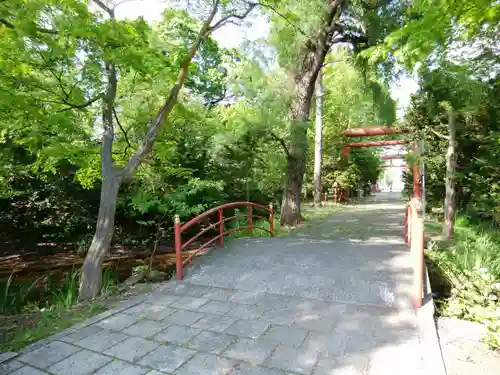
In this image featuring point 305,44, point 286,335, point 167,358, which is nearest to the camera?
point 167,358

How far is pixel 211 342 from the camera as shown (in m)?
2.75

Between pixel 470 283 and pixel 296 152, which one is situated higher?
pixel 296 152

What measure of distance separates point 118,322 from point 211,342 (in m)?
1.13

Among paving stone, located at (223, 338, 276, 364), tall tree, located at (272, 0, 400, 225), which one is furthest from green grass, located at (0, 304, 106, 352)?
tall tree, located at (272, 0, 400, 225)

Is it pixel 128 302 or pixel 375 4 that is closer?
pixel 128 302

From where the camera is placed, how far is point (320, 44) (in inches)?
333

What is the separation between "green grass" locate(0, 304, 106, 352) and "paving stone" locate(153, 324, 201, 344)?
3.41ft

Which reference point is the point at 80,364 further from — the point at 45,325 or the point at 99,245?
the point at 99,245

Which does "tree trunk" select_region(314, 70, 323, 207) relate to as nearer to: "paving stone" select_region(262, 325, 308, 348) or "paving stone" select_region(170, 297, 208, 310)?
"paving stone" select_region(170, 297, 208, 310)

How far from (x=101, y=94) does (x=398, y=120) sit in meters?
8.55

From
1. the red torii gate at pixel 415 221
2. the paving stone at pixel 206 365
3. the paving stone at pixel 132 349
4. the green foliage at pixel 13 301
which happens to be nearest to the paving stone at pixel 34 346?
the paving stone at pixel 132 349

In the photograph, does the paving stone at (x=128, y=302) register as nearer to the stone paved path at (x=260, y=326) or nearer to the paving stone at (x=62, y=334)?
the stone paved path at (x=260, y=326)

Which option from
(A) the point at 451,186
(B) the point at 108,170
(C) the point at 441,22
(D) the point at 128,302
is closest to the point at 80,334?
(D) the point at 128,302

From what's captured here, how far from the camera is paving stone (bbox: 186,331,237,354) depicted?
2.65 m
